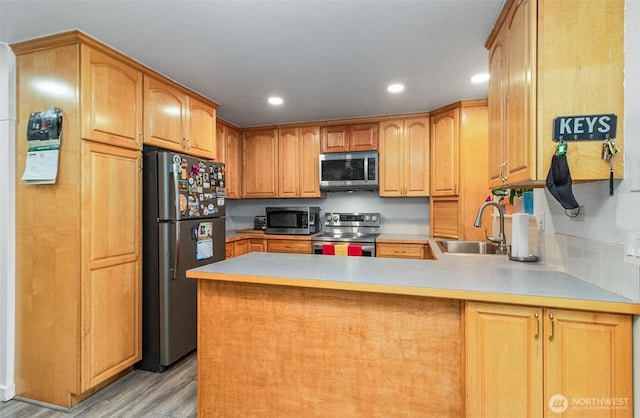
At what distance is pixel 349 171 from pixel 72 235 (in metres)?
2.76

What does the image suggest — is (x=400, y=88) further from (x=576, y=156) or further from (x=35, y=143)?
(x=35, y=143)

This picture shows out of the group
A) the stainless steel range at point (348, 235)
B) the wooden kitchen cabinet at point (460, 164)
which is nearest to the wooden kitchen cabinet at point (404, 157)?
the wooden kitchen cabinet at point (460, 164)

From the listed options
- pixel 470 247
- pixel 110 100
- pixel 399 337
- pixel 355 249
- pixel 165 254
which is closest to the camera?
pixel 399 337

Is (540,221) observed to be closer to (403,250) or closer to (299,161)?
(403,250)

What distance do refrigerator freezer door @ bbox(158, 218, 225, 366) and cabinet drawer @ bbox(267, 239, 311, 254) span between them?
49.5 inches

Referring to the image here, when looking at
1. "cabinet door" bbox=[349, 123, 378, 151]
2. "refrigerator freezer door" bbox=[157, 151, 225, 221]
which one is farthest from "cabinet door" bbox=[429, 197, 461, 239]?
"refrigerator freezer door" bbox=[157, 151, 225, 221]

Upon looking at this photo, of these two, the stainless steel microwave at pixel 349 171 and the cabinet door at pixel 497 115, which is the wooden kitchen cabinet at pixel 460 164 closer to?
the stainless steel microwave at pixel 349 171

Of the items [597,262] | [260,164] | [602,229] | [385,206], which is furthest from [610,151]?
[260,164]

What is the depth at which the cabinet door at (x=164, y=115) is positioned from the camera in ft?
8.10

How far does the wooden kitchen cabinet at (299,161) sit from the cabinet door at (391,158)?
81 centimetres

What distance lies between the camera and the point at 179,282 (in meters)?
2.52

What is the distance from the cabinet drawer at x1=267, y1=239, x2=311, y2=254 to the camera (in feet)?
12.6

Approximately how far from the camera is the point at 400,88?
2.89m

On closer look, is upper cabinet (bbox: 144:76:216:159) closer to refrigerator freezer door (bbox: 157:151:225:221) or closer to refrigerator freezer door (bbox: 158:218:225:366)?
refrigerator freezer door (bbox: 157:151:225:221)
